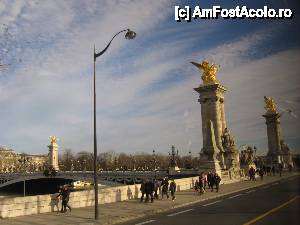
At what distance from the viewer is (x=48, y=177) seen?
108m

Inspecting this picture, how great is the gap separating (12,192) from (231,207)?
112475 mm

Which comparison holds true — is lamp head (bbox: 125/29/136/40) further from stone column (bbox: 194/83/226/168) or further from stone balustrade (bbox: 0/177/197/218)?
stone column (bbox: 194/83/226/168)

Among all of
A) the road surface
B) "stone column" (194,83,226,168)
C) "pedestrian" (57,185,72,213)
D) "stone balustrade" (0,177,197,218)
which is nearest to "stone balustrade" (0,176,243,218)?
"stone balustrade" (0,177,197,218)

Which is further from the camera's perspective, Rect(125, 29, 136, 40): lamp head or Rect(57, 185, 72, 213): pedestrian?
Rect(57, 185, 72, 213): pedestrian

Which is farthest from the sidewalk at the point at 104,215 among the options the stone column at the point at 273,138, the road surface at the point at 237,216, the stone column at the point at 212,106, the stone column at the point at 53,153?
the stone column at the point at 53,153

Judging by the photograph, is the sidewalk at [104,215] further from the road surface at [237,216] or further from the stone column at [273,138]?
the stone column at [273,138]

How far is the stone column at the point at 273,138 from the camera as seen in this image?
96938 millimetres

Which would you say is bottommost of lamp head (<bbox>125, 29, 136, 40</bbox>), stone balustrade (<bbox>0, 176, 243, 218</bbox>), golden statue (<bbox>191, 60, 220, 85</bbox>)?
stone balustrade (<bbox>0, 176, 243, 218</bbox>)

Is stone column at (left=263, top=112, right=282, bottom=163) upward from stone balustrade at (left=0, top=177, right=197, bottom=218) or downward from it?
upward

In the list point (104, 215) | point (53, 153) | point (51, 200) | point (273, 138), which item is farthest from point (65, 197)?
point (53, 153)

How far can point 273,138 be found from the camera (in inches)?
3888

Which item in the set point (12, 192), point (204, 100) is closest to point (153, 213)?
point (204, 100)

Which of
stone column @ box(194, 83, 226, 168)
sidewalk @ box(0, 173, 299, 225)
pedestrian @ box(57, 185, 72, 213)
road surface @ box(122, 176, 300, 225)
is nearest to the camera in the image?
road surface @ box(122, 176, 300, 225)

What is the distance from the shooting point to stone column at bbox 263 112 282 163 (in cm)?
9694
